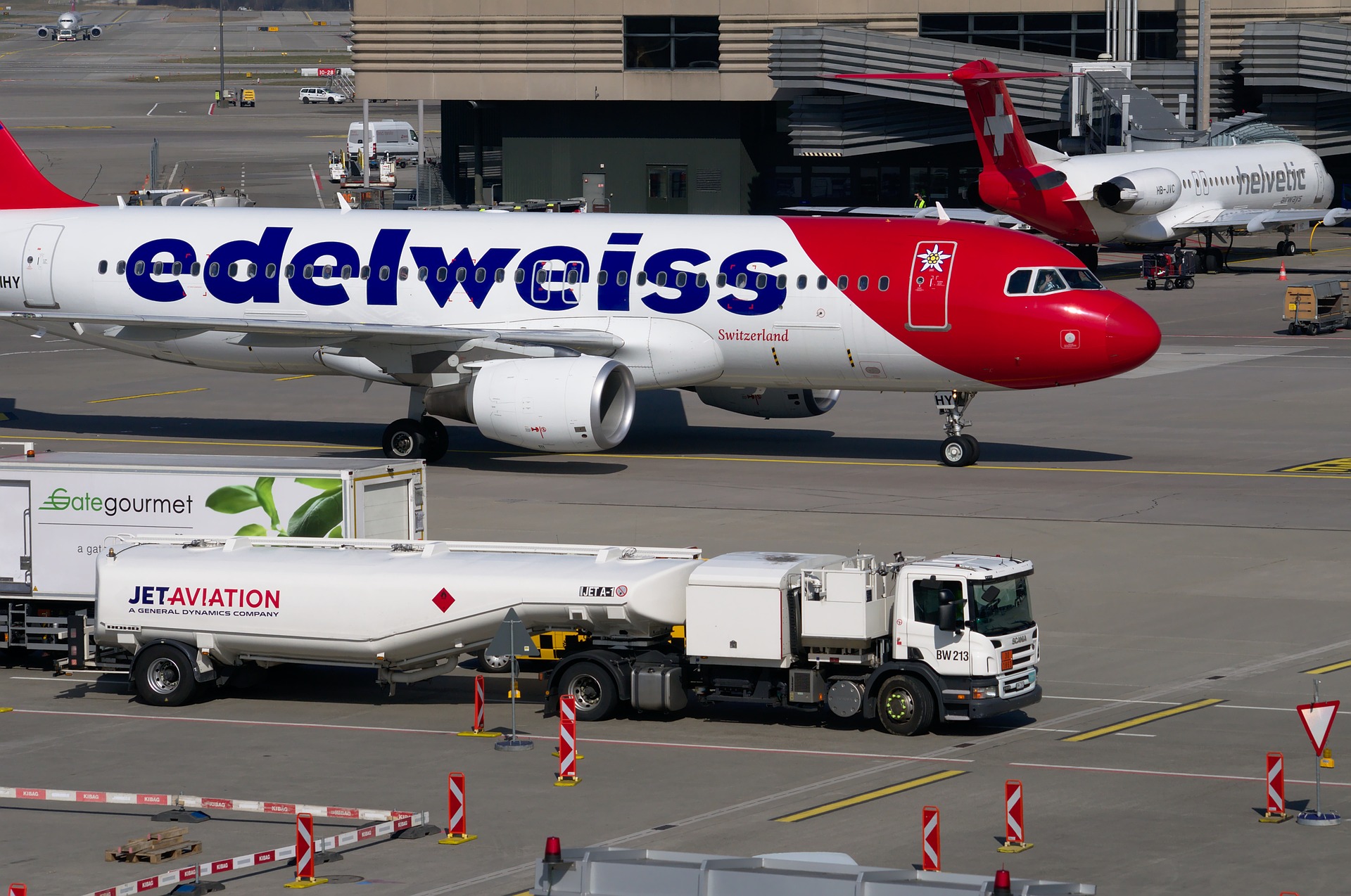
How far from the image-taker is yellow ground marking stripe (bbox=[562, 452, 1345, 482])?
3809 centimetres

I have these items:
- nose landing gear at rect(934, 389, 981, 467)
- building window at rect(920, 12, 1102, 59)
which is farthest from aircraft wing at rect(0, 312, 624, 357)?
building window at rect(920, 12, 1102, 59)

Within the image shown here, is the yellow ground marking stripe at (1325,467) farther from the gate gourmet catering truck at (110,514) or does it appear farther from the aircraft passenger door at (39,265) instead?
the aircraft passenger door at (39,265)

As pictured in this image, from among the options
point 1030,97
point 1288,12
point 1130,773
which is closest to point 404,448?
point 1130,773

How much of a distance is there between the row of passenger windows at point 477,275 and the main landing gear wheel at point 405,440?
3.12 metres

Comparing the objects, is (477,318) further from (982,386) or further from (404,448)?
(982,386)

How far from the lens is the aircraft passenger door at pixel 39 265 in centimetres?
4269

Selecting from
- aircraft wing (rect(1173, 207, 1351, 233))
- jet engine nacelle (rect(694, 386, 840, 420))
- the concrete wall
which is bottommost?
jet engine nacelle (rect(694, 386, 840, 420))

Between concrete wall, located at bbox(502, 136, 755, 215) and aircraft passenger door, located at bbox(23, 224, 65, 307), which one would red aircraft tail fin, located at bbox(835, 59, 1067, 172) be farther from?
aircraft passenger door, located at bbox(23, 224, 65, 307)

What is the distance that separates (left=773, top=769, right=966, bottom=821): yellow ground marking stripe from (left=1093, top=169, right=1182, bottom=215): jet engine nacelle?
55.7m

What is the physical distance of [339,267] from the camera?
134ft

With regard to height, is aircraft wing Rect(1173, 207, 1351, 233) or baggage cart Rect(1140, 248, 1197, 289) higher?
aircraft wing Rect(1173, 207, 1351, 233)

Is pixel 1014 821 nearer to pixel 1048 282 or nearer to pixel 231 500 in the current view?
pixel 231 500

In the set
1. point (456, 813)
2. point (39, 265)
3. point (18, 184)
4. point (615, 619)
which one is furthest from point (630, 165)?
point (456, 813)

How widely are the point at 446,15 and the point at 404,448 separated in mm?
56674
